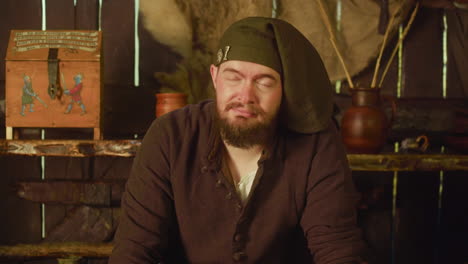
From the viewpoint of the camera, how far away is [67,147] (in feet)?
6.70

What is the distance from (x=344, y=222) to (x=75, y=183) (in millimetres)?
1634

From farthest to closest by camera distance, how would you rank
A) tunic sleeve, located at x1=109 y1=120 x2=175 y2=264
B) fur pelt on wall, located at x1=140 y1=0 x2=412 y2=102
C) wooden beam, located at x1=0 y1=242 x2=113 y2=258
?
1. fur pelt on wall, located at x1=140 y1=0 x2=412 y2=102
2. wooden beam, located at x1=0 y1=242 x2=113 y2=258
3. tunic sleeve, located at x1=109 y1=120 x2=175 y2=264

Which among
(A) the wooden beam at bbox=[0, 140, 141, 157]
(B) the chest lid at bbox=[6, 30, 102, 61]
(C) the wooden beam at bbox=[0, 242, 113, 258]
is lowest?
(C) the wooden beam at bbox=[0, 242, 113, 258]

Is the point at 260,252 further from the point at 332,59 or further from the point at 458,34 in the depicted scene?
the point at 458,34

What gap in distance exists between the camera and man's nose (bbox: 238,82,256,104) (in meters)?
1.59

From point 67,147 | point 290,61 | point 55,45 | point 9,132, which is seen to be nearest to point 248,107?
point 290,61

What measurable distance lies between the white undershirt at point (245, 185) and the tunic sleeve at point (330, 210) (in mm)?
231

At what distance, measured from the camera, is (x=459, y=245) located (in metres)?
2.68

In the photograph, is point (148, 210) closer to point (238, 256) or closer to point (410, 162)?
point (238, 256)

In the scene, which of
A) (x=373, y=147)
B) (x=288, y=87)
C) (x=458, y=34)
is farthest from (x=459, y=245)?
(x=288, y=87)

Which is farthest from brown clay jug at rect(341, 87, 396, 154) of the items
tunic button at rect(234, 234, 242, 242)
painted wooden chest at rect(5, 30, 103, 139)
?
painted wooden chest at rect(5, 30, 103, 139)

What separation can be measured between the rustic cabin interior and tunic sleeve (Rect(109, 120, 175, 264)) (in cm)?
85

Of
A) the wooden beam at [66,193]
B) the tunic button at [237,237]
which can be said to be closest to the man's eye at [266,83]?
the tunic button at [237,237]

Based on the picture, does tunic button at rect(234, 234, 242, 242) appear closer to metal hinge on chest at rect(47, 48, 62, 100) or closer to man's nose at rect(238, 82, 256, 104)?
man's nose at rect(238, 82, 256, 104)
